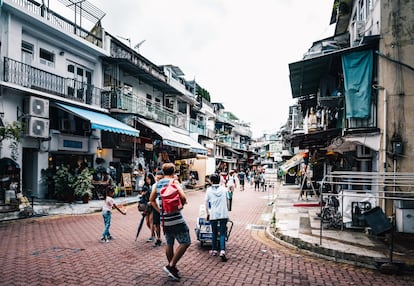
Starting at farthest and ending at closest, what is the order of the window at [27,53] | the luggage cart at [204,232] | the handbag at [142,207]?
the window at [27,53] < the handbag at [142,207] < the luggage cart at [204,232]

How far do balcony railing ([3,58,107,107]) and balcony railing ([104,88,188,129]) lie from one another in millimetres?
724

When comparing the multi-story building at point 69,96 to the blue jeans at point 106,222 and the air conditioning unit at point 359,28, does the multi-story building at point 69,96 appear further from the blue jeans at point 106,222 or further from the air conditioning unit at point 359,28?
the air conditioning unit at point 359,28

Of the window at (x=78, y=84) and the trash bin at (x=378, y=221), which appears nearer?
the trash bin at (x=378, y=221)

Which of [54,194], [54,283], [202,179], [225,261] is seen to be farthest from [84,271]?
[202,179]

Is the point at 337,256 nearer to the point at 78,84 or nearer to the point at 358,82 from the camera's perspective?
the point at 358,82

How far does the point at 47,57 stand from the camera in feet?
51.6

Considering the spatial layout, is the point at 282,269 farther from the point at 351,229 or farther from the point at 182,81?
the point at 182,81

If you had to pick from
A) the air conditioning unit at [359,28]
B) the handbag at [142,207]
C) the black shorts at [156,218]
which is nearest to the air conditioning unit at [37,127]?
the handbag at [142,207]

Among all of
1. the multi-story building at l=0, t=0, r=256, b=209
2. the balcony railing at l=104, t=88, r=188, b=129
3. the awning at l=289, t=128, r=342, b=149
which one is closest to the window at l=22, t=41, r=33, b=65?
the multi-story building at l=0, t=0, r=256, b=209

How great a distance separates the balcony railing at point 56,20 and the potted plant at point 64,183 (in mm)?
7003

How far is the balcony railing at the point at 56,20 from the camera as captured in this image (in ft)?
46.3

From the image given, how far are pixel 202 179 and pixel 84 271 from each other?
23561 mm

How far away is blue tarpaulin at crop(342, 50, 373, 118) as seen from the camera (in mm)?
9977

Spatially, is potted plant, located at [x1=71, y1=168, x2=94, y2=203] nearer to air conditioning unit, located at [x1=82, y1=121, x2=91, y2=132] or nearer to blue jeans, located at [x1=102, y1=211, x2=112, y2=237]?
air conditioning unit, located at [x1=82, y1=121, x2=91, y2=132]
